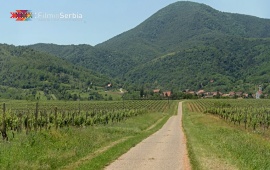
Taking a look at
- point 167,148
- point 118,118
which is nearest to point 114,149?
point 167,148

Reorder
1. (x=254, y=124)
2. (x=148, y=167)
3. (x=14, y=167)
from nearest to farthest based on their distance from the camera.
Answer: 1. (x=14, y=167)
2. (x=148, y=167)
3. (x=254, y=124)

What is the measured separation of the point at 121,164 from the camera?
61.8ft

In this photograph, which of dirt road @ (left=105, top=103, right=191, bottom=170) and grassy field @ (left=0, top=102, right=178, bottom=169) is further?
dirt road @ (left=105, top=103, right=191, bottom=170)

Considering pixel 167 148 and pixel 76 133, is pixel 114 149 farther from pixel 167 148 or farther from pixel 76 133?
pixel 76 133

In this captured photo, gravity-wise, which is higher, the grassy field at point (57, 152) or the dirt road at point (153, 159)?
the grassy field at point (57, 152)

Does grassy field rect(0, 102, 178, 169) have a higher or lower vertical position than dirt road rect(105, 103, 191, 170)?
higher

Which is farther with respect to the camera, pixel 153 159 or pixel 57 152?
pixel 57 152

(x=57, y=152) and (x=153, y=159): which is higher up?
(x=57, y=152)

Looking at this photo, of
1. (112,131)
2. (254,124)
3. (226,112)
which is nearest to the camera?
(112,131)

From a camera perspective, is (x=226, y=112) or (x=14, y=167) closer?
(x=14, y=167)

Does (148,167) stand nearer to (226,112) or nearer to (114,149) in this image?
(114,149)

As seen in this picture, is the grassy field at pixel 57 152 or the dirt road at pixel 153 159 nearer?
the grassy field at pixel 57 152

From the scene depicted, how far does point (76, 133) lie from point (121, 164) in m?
10.8

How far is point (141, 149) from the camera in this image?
2541 centimetres
